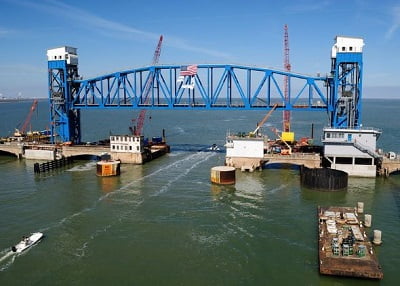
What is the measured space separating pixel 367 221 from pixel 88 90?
6925 cm

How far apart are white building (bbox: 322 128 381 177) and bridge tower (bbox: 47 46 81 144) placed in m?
57.2

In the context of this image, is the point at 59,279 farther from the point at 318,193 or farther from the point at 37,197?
the point at 318,193

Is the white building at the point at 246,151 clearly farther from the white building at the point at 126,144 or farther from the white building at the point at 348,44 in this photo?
the white building at the point at 348,44

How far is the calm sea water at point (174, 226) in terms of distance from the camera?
3162cm

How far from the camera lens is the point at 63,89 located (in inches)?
3524

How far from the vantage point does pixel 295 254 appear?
114ft

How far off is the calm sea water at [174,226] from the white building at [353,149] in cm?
308

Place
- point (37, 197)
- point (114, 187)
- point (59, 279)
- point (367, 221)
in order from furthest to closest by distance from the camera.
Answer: point (114, 187) < point (37, 197) < point (367, 221) < point (59, 279)

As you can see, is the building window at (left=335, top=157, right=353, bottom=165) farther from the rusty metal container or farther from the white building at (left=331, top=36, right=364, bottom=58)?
the white building at (left=331, top=36, right=364, bottom=58)

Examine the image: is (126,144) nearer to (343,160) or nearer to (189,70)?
(189,70)

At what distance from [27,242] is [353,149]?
50.5m

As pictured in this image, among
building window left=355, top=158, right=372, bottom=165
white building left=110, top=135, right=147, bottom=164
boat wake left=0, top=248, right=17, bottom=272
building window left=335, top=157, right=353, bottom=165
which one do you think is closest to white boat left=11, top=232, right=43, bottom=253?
boat wake left=0, top=248, right=17, bottom=272

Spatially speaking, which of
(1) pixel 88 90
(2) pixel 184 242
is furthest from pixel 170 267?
(1) pixel 88 90

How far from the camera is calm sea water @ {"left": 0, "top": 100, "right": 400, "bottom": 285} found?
1245 inches
